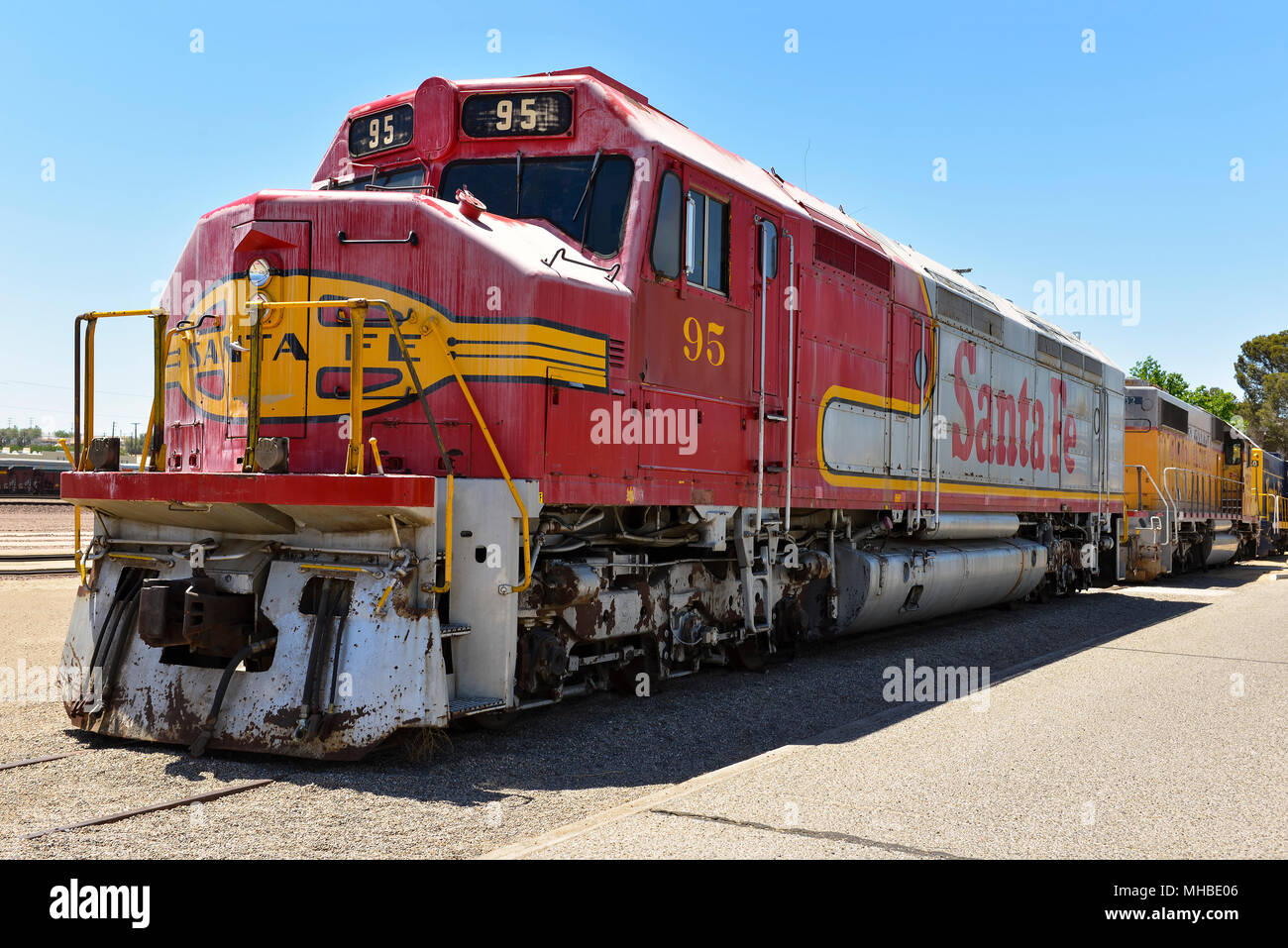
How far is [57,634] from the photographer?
965 cm

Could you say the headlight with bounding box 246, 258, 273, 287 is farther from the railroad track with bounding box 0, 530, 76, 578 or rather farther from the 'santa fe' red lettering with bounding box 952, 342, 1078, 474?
the 'santa fe' red lettering with bounding box 952, 342, 1078, 474

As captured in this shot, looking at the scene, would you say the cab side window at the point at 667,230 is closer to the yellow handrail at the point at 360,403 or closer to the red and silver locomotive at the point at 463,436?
the red and silver locomotive at the point at 463,436

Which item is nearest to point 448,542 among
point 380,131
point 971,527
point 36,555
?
point 380,131

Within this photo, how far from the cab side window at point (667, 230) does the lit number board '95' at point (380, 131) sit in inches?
73.0

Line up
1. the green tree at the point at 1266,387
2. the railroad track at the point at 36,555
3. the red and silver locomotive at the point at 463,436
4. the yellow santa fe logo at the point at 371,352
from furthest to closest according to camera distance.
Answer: the green tree at the point at 1266,387 → the railroad track at the point at 36,555 → the yellow santa fe logo at the point at 371,352 → the red and silver locomotive at the point at 463,436

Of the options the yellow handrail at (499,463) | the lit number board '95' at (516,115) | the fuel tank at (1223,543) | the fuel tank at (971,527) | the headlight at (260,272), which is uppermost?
the lit number board '95' at (516,115)

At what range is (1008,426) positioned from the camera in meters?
13.5

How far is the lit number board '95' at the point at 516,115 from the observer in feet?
22.9

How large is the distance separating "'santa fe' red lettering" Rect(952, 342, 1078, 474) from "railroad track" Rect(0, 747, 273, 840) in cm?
900

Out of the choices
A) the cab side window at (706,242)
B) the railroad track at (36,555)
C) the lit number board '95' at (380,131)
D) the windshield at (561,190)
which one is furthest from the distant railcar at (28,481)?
the cab side window at (706,242)

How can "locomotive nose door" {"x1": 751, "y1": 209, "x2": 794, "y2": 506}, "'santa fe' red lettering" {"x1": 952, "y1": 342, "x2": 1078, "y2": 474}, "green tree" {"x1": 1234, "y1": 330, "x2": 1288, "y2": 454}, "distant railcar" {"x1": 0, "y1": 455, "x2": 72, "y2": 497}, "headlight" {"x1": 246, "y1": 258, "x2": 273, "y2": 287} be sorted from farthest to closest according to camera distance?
1. "green tree" {"x1": 1234, "y1": 330, "x2": 1288, "y2": 454}
2. "distant railcar" {"x1": 0, "y1": 455, "x2": 72, "y2": 497}
3. "'santa fe' red lettering" {"x1": 952, "y1": 342, "x2": 1078, "y2": 474}
4. "locomotive nose door" {"x1": 751, "y1": 209, "x2": 794, "y2": 506}
5. "headlight" {"x1": 246, "y1": 258, "x2": 273, "y2": 287}

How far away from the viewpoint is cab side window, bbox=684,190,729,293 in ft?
23.7

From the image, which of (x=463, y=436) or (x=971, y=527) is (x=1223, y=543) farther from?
(x=463, y=436)

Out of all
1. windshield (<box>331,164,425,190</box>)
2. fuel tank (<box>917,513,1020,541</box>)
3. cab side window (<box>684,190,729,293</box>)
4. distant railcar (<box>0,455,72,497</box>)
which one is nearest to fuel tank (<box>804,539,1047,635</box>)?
fuel tank (<box>917,513,1020,541</box>)
